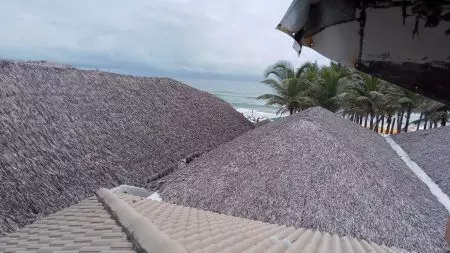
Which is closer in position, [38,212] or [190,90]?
[38,212]

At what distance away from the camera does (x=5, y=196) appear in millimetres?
4988

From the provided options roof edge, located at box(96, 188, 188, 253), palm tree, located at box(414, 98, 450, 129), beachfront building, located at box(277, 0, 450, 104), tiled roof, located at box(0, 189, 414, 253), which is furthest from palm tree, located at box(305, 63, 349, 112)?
beachfront building, located at box(277, 0, 450, 104)

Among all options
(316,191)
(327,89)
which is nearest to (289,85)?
(327,89)

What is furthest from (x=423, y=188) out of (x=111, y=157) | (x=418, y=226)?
(x=111, y=157)

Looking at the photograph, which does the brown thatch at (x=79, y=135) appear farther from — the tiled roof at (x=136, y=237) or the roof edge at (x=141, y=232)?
the roof edge at (x=141, y=232)

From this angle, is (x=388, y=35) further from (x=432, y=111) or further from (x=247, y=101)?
(x=247, y=101)

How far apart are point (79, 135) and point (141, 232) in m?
5.40

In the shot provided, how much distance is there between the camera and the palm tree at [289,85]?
18683mm

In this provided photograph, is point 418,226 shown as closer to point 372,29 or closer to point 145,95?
point 372,29

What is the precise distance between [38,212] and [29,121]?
2.09m

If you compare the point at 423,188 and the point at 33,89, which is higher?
the point at 33,89

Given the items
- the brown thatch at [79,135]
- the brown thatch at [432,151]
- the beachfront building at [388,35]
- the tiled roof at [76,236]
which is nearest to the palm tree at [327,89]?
the brown thatch at [432,151]

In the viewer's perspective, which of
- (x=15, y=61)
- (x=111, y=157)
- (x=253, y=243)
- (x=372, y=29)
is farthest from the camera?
(x=15, y=61)

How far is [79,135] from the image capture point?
7.40 metres
